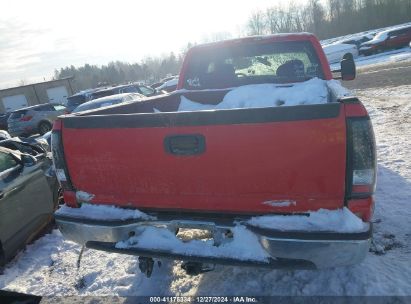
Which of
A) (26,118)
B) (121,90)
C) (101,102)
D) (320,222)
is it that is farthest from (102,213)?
(26,118)

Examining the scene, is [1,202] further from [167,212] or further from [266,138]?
[266,138]

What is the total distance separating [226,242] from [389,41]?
118 feet

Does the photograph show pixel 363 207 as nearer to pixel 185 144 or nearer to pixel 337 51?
pixel 185 144

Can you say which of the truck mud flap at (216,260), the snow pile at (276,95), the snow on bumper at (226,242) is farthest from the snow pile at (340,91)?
the truck mud flap at (216,260)

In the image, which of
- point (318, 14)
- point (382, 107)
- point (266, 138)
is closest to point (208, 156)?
point (266, 138)

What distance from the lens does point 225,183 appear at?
8.50ft

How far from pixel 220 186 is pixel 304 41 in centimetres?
303

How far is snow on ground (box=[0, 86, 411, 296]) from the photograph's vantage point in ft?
10.2

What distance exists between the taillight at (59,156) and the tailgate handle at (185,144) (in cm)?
98

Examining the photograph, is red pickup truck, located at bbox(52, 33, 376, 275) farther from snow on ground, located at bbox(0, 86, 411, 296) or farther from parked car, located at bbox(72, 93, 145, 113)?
parked car, located at bbox(72, 93, 145, 113)

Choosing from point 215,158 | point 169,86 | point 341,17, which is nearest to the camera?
point 215,158

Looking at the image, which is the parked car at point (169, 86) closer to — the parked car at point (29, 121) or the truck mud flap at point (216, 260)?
the parked car at point (29, 121)

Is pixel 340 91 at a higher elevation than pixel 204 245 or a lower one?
higher

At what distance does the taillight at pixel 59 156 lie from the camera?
9.99 ft
